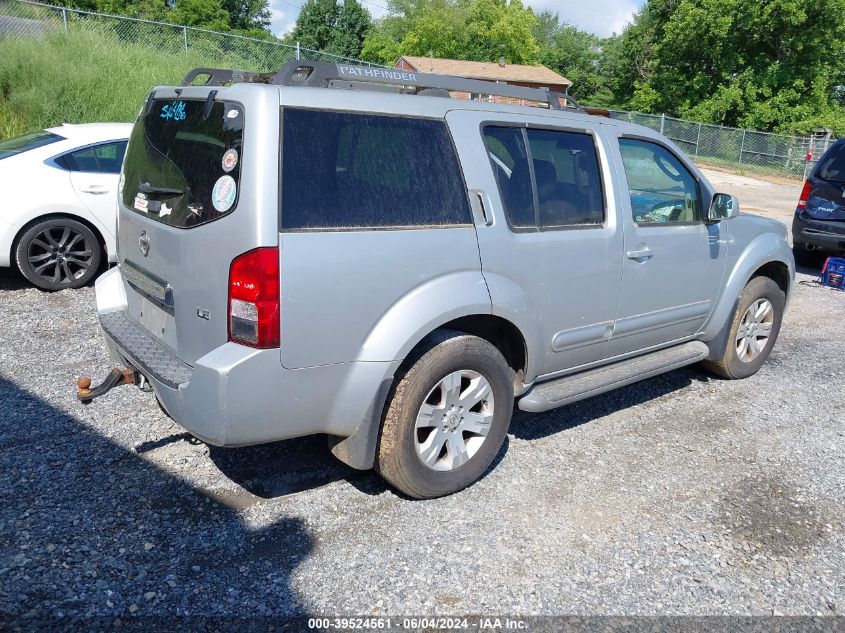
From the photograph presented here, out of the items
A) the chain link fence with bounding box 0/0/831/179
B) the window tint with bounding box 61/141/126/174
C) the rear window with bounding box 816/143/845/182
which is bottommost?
the window tint with bounding box 61/141/126/174

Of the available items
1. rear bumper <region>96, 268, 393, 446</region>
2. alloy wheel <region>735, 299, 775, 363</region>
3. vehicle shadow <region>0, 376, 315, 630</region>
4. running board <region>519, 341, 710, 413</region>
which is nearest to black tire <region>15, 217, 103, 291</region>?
vehicle shadow <region>0, 376, 315, 630</region>

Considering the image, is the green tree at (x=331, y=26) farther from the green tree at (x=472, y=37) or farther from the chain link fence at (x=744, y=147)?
the chain link fence at (x=744, y=147)

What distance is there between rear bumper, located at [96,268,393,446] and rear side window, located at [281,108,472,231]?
0.60 metres

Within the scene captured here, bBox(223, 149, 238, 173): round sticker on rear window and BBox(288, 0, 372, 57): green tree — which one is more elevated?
BBox(288, 0, 372, 57): green tree

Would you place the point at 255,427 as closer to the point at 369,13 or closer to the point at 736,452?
the point at 736,452

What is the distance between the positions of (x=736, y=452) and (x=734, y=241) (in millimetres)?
1546

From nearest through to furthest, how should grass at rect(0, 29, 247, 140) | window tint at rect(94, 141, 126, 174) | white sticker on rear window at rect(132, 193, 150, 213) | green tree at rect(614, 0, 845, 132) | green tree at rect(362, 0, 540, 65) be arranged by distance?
white sticker on rear window at rect(132, 193, 150, 213) < window tint at rect(94, 141, 126, 174) < grass at rect(0, 29, 247, 140) < green tree at rect(614, 0, 845, 132) < green tree at rect(362, 0, 540, 65)

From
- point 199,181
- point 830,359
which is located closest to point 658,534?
point 199,181

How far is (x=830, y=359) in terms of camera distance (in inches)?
244

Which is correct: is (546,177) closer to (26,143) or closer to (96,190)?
(96,190)

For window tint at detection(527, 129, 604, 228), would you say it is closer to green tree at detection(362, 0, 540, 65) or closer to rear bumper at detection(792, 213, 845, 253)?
rear bumper at detection(792, 213, 845, 253)

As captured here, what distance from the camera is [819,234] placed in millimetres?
9312

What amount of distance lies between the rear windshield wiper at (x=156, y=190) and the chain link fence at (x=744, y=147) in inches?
1118

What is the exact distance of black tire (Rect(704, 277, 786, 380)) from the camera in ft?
17.2
